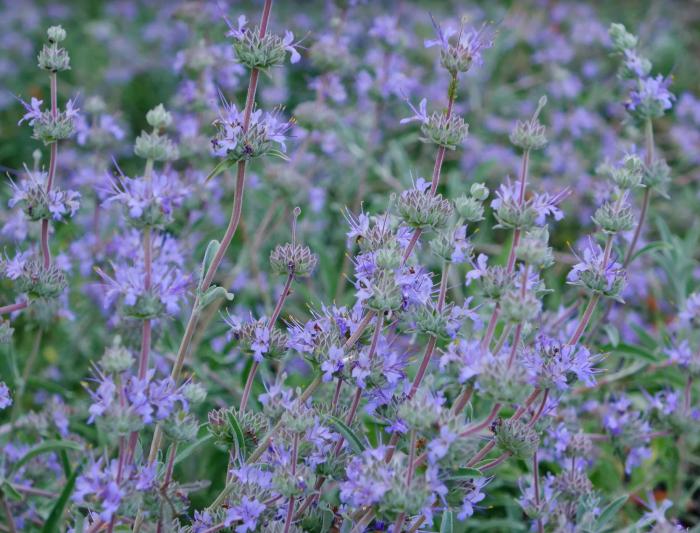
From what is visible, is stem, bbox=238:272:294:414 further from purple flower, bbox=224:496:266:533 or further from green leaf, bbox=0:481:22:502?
green leaf, bbox=0:481:22:502

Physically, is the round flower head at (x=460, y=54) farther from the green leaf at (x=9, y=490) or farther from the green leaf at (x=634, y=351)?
the green leaf at (x=9, y=490)

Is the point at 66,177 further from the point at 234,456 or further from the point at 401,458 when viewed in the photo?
the point at 401,458

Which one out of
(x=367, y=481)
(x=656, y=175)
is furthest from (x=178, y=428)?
(x=656, y=175)

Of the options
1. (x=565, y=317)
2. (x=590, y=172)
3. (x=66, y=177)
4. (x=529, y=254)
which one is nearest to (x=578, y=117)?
(x=590, y=172)

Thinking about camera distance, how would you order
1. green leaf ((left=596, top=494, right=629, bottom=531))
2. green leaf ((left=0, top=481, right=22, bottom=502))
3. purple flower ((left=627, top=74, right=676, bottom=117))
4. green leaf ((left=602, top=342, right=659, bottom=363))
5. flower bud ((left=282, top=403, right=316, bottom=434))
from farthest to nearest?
green leaf ((left=602, top=342, right=659, bottom=363))
purple flower ((left=627, top=74, right=676, bottom=117))
green leaf ((left=596, top=494, right=629, bottom=531))
green leaf ((left=0, top=481, right=22, bottom=502))
flower bud ((left=282, top=403, right=316, bottom=434))

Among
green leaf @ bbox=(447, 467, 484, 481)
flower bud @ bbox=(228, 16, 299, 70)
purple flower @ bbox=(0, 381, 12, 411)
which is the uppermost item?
flower bud @ bbox=(228, 16, 299, 70)

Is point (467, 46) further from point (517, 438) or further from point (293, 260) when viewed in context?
point (517, 438)

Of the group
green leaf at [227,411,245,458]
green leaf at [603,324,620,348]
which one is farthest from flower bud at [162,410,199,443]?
green leaf at [603,324,620,348]

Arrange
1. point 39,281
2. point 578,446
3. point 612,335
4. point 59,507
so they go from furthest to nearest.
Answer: point 612,335 → point 578,446 → point 39,281 → point 59,507
